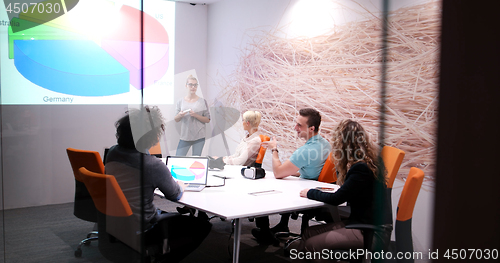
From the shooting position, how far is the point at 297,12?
426 cm

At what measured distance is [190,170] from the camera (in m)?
2.62

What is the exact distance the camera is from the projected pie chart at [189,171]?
2598 mm

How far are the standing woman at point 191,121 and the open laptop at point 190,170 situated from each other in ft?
1.06

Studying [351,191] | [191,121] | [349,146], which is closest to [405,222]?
[351,191]

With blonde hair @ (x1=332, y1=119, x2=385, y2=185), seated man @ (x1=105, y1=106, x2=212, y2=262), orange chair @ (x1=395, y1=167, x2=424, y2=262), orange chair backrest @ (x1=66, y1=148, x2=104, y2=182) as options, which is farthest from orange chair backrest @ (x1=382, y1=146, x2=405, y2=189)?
orange chair backrest @ (x1=66, y1=148, x2=104, y2=182)

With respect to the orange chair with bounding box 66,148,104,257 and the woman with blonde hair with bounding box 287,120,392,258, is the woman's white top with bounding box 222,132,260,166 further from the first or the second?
the orange chair with bounding box 66,148,104,257

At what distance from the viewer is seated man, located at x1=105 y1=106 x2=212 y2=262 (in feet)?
6.23

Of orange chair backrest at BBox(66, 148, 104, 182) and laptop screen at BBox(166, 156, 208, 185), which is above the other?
orange chair backrest at BBox(66, 148, 104, 182)

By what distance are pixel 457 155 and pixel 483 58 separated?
0.63 ft

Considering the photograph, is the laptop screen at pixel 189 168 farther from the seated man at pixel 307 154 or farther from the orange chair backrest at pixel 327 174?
the orange chair backrest at pixel 327 174

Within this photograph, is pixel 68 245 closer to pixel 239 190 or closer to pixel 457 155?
pixel 239 190

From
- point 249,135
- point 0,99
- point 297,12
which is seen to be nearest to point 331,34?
point 297,12

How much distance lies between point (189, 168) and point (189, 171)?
2 cm

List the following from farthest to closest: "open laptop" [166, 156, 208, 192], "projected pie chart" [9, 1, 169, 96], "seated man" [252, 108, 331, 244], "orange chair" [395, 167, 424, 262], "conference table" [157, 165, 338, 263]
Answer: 1. "seated man" [252, 108, 331, 244]
2. "open laptop" [166, 156, 208, 192]
3. "conference table" [157, 165, 338, 263]
4. "projected pie chart" [9, 1, 169, 96]
5. "orange chair" [395, 167, 424, 262]
